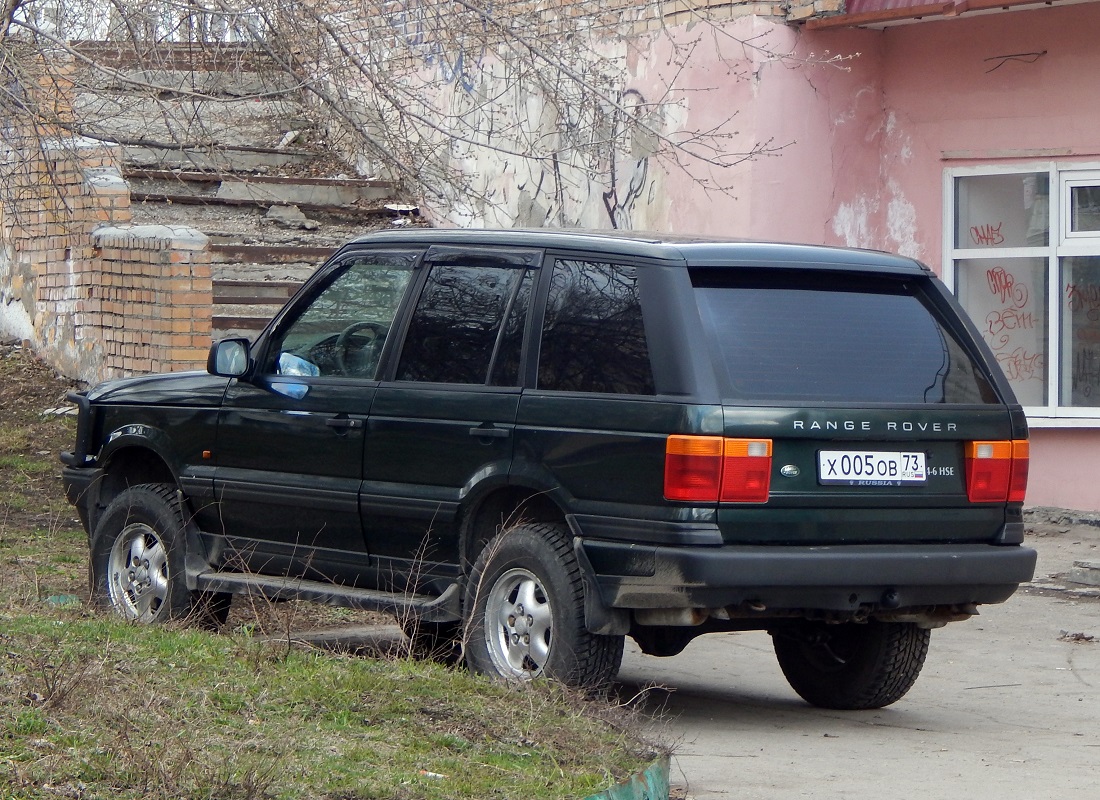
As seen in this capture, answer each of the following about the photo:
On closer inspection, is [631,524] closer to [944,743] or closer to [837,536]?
[837,536]

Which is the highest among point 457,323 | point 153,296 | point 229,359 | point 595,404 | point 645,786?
point 153,296

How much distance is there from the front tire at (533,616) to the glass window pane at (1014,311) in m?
7.55

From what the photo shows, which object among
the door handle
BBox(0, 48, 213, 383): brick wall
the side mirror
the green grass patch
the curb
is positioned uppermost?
BBox(0, 48, 213, 383): brick wall

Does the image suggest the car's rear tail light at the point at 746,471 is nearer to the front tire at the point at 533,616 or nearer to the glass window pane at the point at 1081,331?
the front tire at the point at 533,616

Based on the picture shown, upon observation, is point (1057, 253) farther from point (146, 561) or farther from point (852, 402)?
point (146, 561)

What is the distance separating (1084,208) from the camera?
40.4ft

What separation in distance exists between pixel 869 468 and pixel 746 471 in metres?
0.56

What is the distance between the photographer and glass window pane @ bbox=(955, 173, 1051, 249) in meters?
12.5

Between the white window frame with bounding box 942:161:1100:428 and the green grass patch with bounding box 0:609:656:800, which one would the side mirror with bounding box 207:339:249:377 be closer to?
the green grass patch with bounding box 0:609:656:800

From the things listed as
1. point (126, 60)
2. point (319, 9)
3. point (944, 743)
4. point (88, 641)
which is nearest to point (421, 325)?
point (88, 641)

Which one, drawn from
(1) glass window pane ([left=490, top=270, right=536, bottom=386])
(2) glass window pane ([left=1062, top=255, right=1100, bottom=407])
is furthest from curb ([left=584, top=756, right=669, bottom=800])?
(2) glass window pane ([left=1062, top=255, right=1100, bottom=407])

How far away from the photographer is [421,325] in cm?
658

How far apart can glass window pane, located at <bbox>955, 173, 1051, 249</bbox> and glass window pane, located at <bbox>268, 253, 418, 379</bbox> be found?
23.6 ft

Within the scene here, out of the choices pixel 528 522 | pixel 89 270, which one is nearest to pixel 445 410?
pixel 528 522
